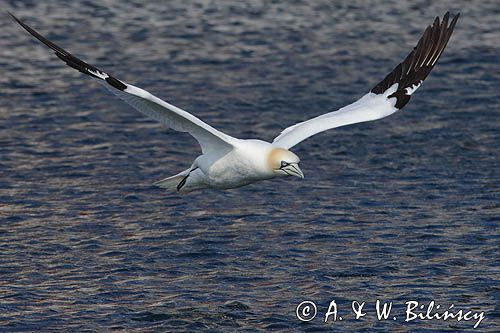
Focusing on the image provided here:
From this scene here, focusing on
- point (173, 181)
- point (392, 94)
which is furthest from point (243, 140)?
point (392, 94)

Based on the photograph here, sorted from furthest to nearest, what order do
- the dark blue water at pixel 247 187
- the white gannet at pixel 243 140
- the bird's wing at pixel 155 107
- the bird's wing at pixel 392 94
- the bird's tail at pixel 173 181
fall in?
the bird's wing at pixel 392 94 → the bird's tail at pixel 173 181 → the dark blue water at pixel 247 187 → the white gannet at pixel 243 140 → the bird's wing at pixel 155 107

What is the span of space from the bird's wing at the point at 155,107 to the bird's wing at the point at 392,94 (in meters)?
1.02

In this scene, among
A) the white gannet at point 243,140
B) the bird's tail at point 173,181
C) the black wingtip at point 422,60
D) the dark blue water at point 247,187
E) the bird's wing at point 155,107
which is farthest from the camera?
the black wingtip at point 422,60

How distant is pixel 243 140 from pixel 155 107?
3.86ft

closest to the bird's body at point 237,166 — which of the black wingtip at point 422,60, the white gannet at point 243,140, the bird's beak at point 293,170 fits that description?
the white gannet at point 243,140

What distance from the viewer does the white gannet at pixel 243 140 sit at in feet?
43.8

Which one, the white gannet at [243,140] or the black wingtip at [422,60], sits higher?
the black wingtip at [422,60]

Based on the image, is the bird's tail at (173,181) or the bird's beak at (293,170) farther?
the bird's tail at (173,181)

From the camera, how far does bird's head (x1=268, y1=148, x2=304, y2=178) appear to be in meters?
13.9

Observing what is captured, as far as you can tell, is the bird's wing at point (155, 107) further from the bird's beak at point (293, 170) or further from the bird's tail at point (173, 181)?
the bird's beak at point (293, 170)

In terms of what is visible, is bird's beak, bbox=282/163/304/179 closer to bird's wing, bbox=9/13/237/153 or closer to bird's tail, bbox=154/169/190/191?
bird's wing, bbox=9/13/237/153

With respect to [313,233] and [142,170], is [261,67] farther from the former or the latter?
[313,233]

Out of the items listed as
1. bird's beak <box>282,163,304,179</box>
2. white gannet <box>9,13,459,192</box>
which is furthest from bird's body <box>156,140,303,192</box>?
bird's beak <box>282,163,304,179</box>

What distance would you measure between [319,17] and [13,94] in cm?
989
